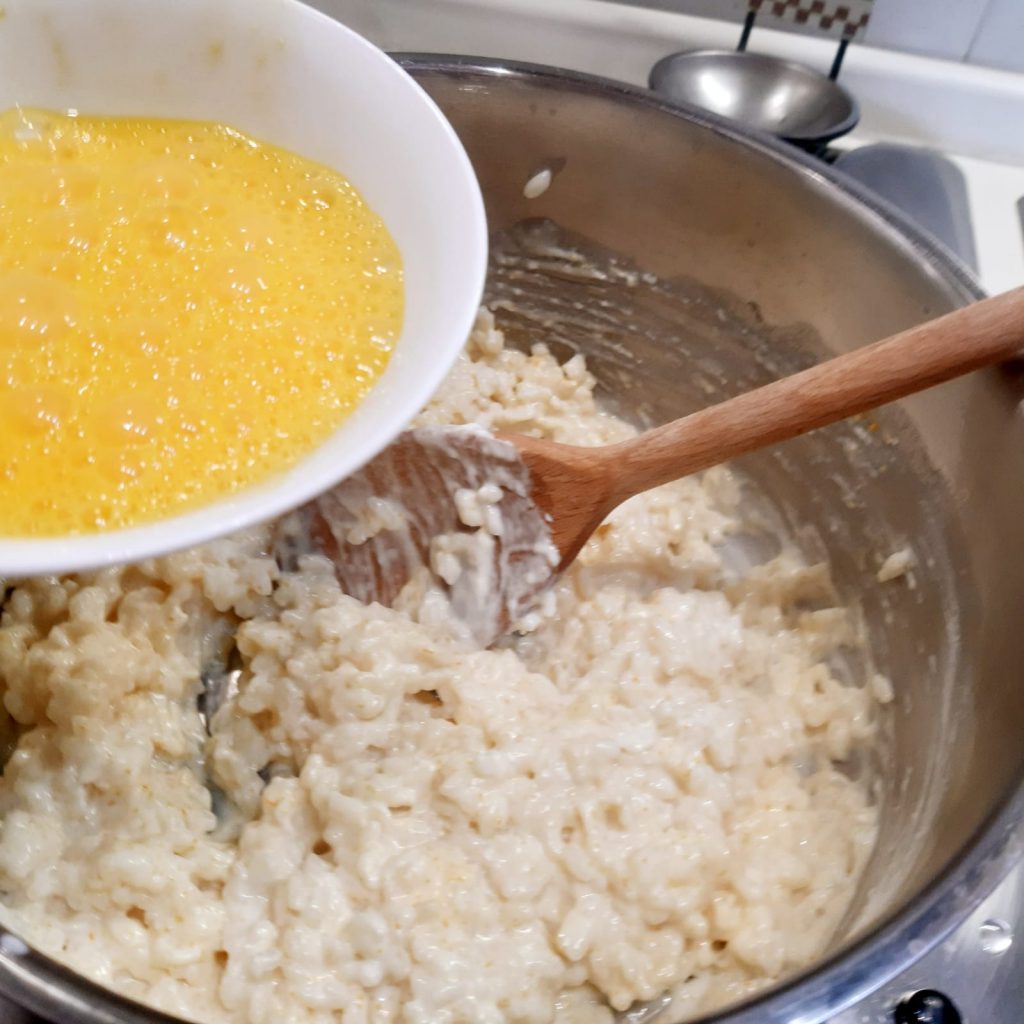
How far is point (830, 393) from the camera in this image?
119 cm

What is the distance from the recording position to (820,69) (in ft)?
6.16

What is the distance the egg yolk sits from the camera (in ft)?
2.28

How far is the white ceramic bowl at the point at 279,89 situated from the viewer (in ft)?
2.80

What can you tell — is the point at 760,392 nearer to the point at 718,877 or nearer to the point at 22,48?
the point at 718,877

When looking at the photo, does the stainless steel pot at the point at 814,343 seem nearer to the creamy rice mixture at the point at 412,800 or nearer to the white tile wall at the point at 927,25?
the creamy rice mixture at the point at 412,800

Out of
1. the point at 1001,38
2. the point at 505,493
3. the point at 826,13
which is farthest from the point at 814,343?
the point at 1001,38

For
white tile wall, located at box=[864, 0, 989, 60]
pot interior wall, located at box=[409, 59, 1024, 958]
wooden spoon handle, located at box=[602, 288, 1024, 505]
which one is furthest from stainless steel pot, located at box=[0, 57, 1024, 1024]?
white tile wall, located at box=[864, 0, 989, 60]

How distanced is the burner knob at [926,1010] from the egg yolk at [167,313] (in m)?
0.85

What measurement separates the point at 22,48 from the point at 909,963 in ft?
3.75

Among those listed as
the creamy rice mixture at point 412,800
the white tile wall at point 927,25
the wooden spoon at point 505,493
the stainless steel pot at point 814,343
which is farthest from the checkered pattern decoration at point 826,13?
the creamy rice mixture at point 412,800

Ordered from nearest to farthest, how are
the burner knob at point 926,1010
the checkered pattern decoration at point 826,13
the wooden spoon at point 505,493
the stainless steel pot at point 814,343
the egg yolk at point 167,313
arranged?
the egg yolk at point 167,313 < the burner knob at point 926,1010 < the stainless steel pot at point 814,343 < the wooden spoon at point 505,493 < the checkered pattern decoration at point 826,13

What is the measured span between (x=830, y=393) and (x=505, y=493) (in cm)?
47

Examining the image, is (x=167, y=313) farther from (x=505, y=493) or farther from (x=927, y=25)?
(x=927, y=25)

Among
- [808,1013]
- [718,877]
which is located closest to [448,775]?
[718,877]
